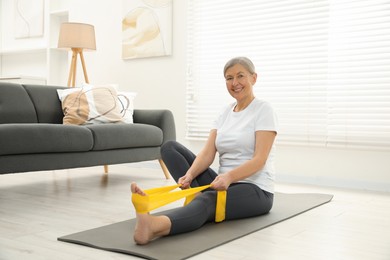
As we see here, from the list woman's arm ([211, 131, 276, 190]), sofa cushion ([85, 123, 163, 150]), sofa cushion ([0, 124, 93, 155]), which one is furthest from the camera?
sofa cushion ([85, 123, 163, 150])

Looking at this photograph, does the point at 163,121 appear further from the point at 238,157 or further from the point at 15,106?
the point at 238,157

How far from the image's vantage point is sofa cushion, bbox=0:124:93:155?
2.53 m

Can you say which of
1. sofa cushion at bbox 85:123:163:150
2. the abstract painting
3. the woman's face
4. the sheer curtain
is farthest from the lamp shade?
the woman's face

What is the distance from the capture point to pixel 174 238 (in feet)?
6.06

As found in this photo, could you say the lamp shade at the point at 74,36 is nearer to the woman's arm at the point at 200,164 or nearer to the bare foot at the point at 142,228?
the woman's arm at the point at 200,164

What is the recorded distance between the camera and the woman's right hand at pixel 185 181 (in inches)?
84.3

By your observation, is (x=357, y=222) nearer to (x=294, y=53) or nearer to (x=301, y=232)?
(x=301, y=232)

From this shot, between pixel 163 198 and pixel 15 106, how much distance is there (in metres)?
2.01

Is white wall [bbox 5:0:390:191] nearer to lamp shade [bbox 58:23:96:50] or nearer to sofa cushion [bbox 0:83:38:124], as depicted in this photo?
lamp shade [bbox 58:23:96:50]

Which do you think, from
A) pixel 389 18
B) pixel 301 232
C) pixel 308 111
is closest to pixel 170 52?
pixel 308 111

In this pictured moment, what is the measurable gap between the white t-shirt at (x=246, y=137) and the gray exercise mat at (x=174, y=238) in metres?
0.21

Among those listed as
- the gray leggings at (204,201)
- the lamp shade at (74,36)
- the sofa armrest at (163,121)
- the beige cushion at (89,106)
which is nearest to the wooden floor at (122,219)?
the gray leggings at (204,201)

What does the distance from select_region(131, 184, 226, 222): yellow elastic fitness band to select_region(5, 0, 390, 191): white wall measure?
5.91 ft

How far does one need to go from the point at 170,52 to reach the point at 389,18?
6.74ft
